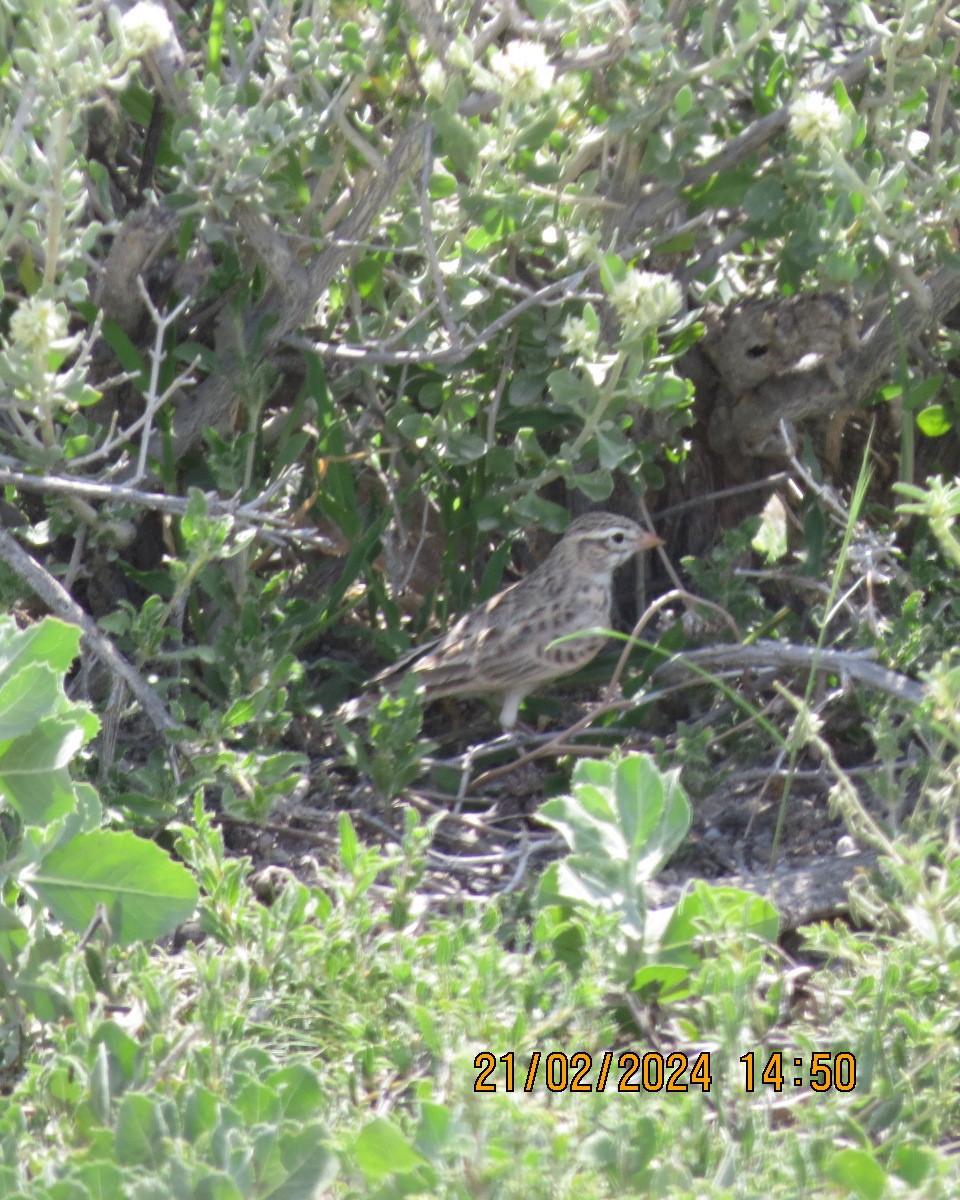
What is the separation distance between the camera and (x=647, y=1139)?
212 centimetres

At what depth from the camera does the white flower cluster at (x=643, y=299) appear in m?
3.50

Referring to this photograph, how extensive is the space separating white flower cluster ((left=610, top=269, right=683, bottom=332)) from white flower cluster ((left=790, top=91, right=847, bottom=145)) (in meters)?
0.50

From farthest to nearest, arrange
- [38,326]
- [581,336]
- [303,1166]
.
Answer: [581,336] → [38,326] → [303,1166]

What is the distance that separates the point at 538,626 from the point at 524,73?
1903mm

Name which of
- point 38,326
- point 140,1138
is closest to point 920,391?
point 38,326

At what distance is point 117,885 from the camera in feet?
8.99

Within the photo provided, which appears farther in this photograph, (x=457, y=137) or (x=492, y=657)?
(x=492, y=657)

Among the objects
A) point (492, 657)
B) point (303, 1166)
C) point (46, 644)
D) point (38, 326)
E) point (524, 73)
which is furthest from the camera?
point (492, 657)

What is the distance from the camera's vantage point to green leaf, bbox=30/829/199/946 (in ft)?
8.95

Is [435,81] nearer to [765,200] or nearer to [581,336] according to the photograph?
[581,336]

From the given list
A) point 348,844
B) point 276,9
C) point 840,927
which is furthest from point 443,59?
point 840,927

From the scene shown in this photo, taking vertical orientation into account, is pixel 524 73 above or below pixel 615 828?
above

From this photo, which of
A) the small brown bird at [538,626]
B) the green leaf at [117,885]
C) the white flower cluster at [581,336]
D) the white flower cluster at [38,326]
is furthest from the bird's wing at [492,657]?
the green leaf at [117,885]

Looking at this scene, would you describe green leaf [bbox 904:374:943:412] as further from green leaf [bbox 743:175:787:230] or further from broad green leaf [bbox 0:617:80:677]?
broad green leaf [bbox 0:617:80:677]
